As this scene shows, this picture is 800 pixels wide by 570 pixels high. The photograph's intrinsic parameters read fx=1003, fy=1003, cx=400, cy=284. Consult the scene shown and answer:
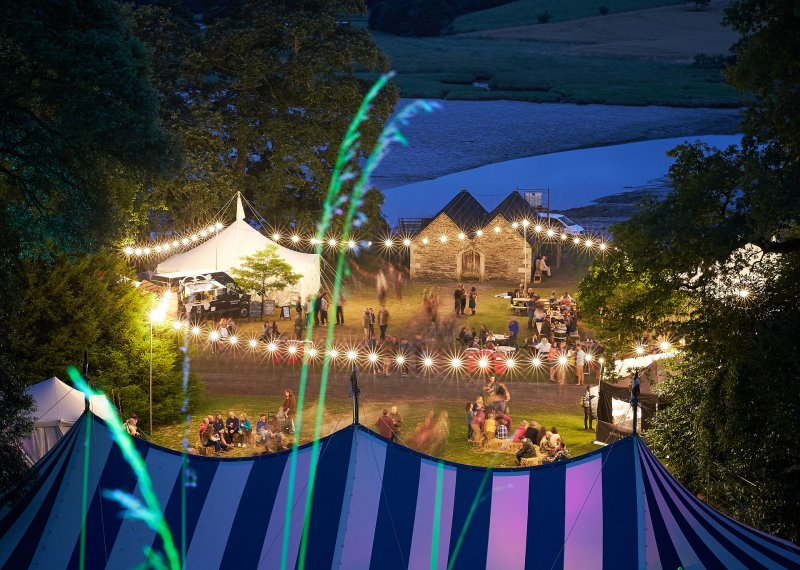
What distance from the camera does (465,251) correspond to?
33.8 m

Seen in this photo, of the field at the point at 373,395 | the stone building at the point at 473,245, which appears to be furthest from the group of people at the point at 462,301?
the stone building at the point at 473,245

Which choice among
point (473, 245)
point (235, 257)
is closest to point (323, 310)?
point (235, 257)

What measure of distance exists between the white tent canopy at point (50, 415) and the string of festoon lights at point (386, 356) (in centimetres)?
557

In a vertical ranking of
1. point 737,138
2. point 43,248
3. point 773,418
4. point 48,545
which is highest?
point 737,138

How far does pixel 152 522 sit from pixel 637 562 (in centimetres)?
504

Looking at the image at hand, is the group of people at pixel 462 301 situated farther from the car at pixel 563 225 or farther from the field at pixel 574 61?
the field at pixel 574 61

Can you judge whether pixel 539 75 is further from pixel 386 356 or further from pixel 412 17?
pixel 386 356

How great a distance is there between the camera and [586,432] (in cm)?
2017

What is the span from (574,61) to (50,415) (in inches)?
2820

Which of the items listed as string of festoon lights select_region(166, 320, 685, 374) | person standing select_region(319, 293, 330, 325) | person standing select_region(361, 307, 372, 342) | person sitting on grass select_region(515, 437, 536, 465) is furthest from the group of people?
person sitting on grass select_region(515, 437, 536, 465)

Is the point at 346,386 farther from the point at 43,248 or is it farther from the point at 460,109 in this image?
the point at 460,109

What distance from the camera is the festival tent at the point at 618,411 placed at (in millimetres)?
18547

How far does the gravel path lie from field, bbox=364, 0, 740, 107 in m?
2.54

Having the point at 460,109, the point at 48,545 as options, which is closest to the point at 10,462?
the point at 48,545
